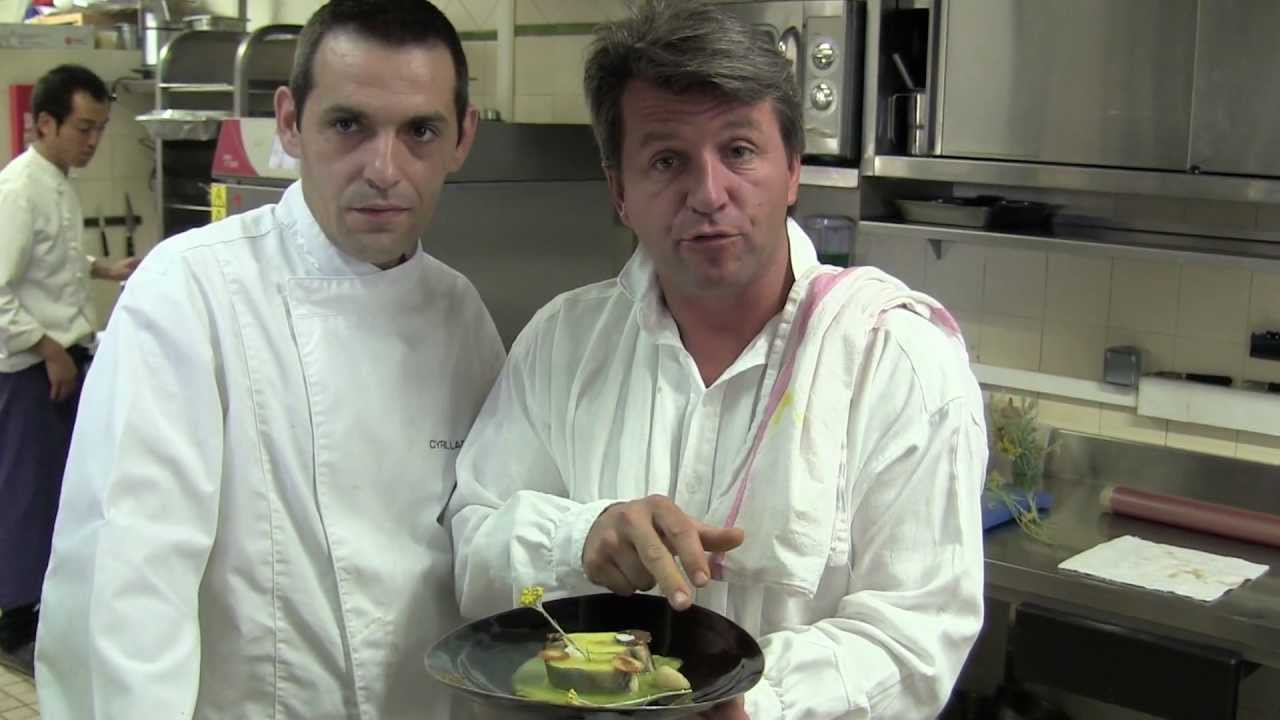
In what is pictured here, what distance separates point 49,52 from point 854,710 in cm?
502

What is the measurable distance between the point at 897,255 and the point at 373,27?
190cm

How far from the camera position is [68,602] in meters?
1.36

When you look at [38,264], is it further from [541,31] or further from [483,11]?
[541,31]

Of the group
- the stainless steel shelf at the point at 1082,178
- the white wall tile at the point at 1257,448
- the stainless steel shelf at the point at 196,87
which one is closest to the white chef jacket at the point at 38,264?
the stainless steel shelf at the point at 196,87

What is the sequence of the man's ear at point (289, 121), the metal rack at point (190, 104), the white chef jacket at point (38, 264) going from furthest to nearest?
1. the metal rack at point (190, 104)
2. the white chef jacket at point (38, 264)
3. the man's ear at point (289, 121)

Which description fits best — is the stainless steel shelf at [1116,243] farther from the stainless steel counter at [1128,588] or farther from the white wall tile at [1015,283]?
the stainless steel counter at [1128,588]

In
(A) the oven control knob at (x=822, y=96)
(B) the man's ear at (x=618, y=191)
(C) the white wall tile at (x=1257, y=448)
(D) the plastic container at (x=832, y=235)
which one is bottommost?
(C) the white wall tile at (x=1257, y=448)

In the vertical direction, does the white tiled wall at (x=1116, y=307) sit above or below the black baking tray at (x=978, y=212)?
below

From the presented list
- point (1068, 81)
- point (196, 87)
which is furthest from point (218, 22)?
point (1068, 81)

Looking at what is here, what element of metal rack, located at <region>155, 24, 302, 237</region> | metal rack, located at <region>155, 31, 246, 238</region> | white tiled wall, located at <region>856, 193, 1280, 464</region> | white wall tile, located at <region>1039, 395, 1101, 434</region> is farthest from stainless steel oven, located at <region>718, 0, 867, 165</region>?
metal rack, located at <region>155, 31, 246, 238</region>

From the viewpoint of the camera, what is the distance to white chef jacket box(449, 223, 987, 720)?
122 centimetres

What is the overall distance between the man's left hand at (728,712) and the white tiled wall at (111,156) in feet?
15.2

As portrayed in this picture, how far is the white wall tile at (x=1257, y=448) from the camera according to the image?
255 centimetres

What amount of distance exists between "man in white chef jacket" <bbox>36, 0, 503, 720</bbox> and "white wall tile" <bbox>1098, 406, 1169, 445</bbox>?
1.76 m
